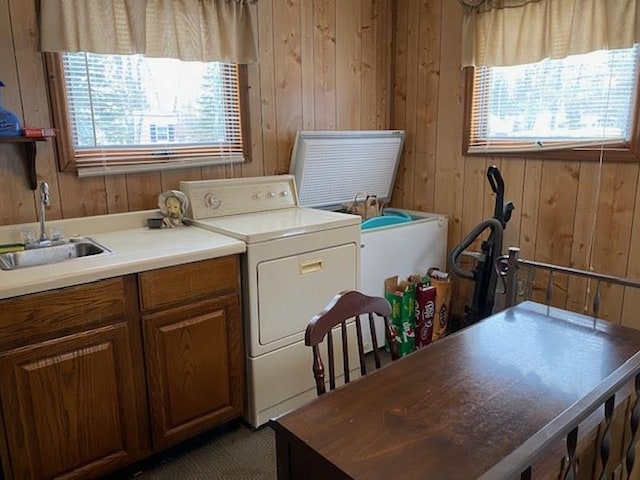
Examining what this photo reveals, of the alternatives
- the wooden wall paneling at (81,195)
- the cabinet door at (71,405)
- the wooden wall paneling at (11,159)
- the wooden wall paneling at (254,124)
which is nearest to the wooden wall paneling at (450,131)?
the wooden wall paneling at (254,124)

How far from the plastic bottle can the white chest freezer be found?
1.41 meters

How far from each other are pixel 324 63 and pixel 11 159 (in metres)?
1.87

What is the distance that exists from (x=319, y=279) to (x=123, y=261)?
3.05ft

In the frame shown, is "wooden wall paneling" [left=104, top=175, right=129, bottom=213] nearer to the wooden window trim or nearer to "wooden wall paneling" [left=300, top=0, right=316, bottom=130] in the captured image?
"wooden wall paneling" [left=300, top=0, right=316, bottom=130]

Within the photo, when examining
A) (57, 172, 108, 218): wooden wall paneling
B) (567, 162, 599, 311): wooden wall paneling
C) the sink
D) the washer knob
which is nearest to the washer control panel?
the washer knob

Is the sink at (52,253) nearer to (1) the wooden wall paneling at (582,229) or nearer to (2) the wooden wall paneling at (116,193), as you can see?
(2) the wooden wall paneling at (116,193)

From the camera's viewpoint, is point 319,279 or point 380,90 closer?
point 319,279

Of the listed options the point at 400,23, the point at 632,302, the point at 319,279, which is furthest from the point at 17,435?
the point at 400,23

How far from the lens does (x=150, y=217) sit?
243 cm

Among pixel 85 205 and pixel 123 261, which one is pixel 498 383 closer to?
pixel 123 261

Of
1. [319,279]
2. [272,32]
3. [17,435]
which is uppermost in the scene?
[272,32]

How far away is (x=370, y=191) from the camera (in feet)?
11.3

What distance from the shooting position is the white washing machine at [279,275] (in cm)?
215

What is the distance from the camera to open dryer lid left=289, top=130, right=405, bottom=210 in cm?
292
